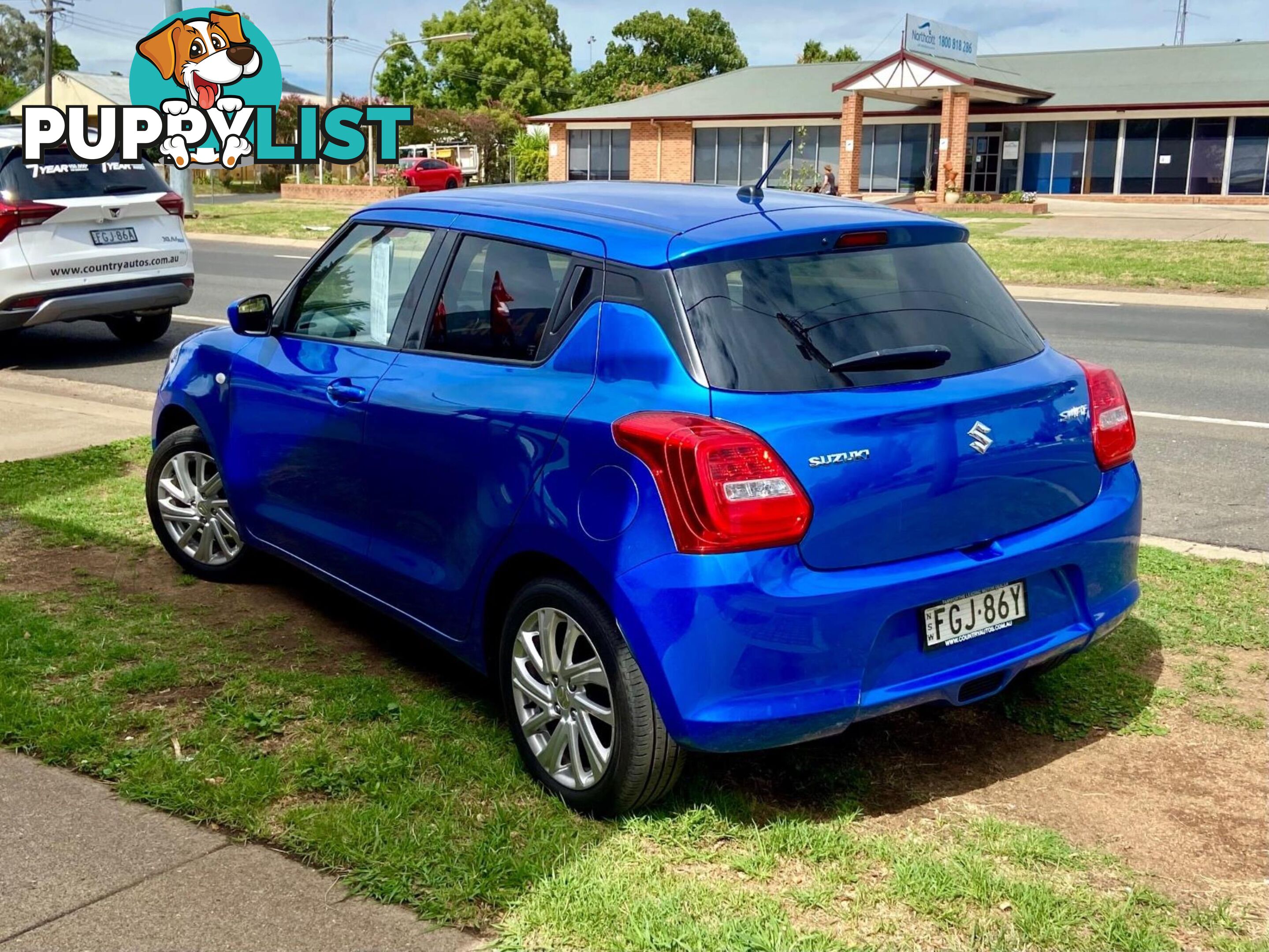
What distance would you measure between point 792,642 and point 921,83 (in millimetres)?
42545

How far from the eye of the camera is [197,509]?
229 inches

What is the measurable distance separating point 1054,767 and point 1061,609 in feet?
1.74

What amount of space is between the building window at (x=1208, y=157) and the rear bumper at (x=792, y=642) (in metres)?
44.0

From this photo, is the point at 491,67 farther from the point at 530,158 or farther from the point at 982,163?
the point at 982,163

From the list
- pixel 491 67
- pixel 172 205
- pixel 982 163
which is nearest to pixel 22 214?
pixel 172 205

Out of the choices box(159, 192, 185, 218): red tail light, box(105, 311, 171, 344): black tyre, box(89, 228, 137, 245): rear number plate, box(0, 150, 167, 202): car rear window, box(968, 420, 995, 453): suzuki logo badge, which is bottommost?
box(105, 311, 171, 344): black tyre

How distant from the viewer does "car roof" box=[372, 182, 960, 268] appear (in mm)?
3781

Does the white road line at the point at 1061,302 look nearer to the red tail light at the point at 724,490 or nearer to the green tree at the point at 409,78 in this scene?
the red tail light at the point at 724,490

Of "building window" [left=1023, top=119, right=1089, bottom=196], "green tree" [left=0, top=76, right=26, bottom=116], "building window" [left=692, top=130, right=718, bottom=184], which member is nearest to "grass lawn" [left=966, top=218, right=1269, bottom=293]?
"building window" [left=1023, top=119, right=1089, bottom=196]

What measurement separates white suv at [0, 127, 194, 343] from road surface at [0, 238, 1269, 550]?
62 cm

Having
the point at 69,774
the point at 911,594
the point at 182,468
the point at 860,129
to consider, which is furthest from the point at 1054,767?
the point at 860,129

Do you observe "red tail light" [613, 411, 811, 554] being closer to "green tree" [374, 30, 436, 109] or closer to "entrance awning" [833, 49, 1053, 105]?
"entrance awning" [833, 49, 1053, 105]

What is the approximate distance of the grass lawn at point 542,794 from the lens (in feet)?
10.5

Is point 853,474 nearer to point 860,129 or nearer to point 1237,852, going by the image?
point 1237,852
